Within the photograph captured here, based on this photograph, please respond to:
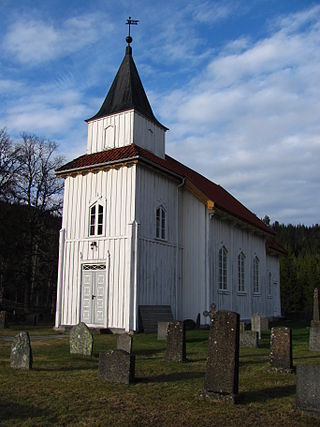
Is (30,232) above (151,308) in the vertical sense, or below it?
above

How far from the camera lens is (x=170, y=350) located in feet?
37.4

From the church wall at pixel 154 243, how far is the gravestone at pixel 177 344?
7.19 metres

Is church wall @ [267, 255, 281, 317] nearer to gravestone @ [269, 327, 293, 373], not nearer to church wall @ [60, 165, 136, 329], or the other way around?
church wall @ [60, 165, 136, 329]

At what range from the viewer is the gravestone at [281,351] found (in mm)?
9703

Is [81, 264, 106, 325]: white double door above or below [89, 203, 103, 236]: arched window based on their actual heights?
below

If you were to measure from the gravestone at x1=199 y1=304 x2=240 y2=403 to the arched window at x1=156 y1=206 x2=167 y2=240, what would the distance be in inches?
516

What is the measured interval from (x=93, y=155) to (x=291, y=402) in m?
16.3

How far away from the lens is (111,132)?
862 inches

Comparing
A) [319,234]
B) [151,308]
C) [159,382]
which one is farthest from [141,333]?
[319,234]

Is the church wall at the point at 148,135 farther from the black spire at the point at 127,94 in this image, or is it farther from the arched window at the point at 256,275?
the arched window at the point at 256,275

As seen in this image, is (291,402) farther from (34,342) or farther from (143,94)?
(143,94)

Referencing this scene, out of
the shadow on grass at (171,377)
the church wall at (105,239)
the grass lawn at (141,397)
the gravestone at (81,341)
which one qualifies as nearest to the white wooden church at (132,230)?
the church wall at (105,239)

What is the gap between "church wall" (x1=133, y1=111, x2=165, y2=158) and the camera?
70.8 ft

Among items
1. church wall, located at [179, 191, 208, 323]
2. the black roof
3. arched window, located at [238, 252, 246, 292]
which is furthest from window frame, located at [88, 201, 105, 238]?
arched window, located at [238, 252, 246, 292]
